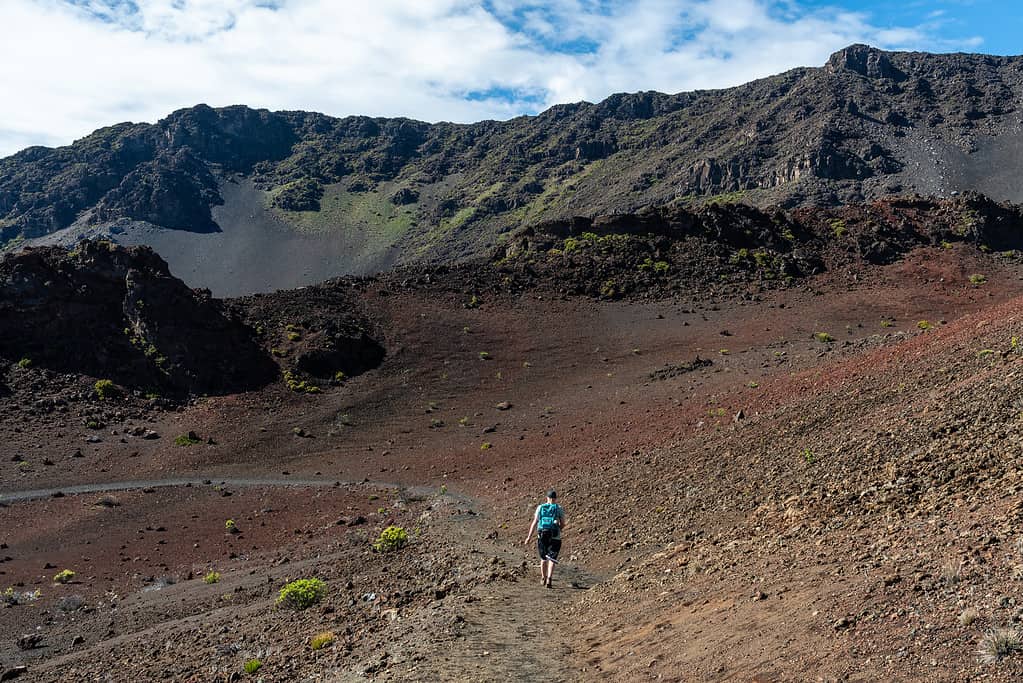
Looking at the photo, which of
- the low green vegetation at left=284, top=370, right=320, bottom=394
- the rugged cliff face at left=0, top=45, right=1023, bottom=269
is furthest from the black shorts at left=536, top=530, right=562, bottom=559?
the rugged cliff face at left=0, top=45, right=1023, bottom=269

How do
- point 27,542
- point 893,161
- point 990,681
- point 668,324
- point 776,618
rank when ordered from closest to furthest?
point 990,681
point 776,618
point 27,542
point 668,324
point 893,161

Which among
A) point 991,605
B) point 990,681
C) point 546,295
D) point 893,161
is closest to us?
point 990,681

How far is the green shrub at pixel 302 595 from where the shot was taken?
1428 cm

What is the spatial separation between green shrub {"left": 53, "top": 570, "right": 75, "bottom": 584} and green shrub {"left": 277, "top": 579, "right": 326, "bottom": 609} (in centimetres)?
1012

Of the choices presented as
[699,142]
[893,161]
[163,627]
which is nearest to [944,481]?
[163,627]

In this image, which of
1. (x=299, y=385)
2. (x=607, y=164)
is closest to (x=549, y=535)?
(x=299, y=385)

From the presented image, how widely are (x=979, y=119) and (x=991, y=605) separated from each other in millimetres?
150762

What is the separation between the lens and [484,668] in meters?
8.12

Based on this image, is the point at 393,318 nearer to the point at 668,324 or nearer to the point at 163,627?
the point at 668,324

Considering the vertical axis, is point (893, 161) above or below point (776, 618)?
above

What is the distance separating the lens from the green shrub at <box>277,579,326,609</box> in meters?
14.3

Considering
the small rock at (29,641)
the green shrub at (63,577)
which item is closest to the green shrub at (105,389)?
the green shrub at (63,577)

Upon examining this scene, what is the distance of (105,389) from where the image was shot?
39875mm

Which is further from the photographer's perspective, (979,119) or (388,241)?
(388,241)
